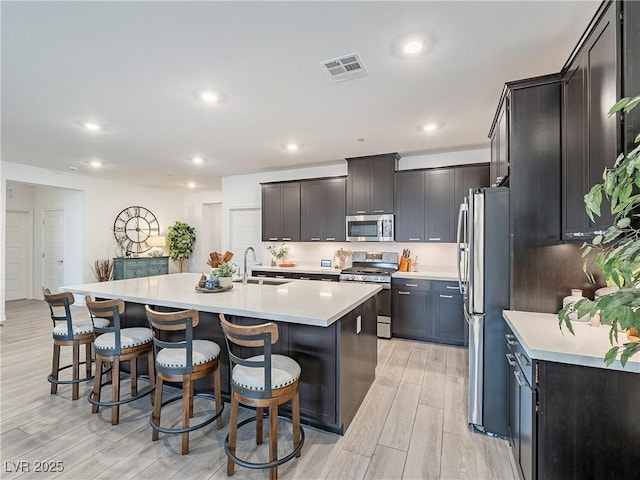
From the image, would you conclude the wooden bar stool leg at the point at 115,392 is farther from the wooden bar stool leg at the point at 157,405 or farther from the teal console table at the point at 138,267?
the teal console table at the point at 138,267

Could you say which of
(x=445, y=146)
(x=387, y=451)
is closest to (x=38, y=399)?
(x=387, y=451)

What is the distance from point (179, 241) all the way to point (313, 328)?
671 cm

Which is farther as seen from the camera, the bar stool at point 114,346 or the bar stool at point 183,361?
the bar stool at point 114,346

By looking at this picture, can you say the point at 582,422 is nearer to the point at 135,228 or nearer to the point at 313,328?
the point at 313,328

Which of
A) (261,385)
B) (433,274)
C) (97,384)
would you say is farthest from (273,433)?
(433,274)

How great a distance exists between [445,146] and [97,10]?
13.6 feet

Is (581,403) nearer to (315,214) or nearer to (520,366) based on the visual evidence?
(520,366)

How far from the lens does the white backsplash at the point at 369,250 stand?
4.82 meters

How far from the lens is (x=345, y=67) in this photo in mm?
2404

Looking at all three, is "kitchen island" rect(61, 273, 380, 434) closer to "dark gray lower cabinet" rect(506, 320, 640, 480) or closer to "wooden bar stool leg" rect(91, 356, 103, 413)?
"wooden bar stool leg" rect(91, 356, 103, 413)

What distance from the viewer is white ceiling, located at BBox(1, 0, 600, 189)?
1.84m

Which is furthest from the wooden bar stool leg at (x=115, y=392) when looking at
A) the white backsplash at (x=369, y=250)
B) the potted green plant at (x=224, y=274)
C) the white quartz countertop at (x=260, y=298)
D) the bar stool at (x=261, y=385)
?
the white backsplash at (x=369, y=250)

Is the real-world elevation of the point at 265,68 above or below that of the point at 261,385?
above

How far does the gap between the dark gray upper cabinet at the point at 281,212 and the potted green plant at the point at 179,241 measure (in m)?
3.17
